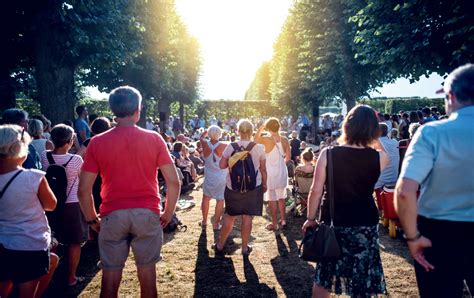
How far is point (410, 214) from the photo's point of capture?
8.26 ft

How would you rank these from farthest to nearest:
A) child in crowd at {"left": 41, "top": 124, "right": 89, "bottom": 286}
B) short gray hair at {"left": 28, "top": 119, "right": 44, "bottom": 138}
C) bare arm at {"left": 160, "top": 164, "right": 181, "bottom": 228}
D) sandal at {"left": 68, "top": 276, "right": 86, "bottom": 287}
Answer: short gray hair at {"left": 28, "top": 119, "right": 44, "bottom": 138} → sandal at {"left": 68, "top": 276, "right": 86, "bottom": 287} → child in crowd at {"left": 41, "top": 124, "right": 89, "bottom": 286} → bare arm at {"left": 160, "top": 164, "right": 181, "bottom": 228}

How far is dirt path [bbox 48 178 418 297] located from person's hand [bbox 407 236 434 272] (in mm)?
2491

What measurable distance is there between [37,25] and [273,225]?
865 cm

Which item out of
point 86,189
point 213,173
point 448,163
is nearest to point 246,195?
point 213,173

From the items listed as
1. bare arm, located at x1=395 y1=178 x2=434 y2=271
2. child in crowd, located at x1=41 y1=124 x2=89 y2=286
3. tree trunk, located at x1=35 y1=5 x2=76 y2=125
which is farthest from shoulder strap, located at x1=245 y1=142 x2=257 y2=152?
tree trunk, located at x1=35 y1=5 x2=76 y2=125

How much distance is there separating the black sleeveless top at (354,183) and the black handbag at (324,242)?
0.04 metres

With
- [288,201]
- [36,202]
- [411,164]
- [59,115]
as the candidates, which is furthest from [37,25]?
[411,164]

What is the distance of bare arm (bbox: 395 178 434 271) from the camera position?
2.50 metres

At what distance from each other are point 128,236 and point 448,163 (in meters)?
2.61

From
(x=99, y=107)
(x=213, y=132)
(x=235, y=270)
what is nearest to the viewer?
(x=235, y=270)

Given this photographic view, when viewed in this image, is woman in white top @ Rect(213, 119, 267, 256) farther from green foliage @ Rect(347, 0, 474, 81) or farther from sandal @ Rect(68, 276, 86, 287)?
green foliage @ Rect(347, 0, 474, 81)

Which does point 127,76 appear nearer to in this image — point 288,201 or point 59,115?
point 59,115

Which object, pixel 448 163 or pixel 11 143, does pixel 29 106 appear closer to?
pixel 11 143

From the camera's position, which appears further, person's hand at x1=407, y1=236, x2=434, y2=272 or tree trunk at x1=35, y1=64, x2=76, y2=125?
tree trunk at x1=35, y1=64, x2=76, y2=125
